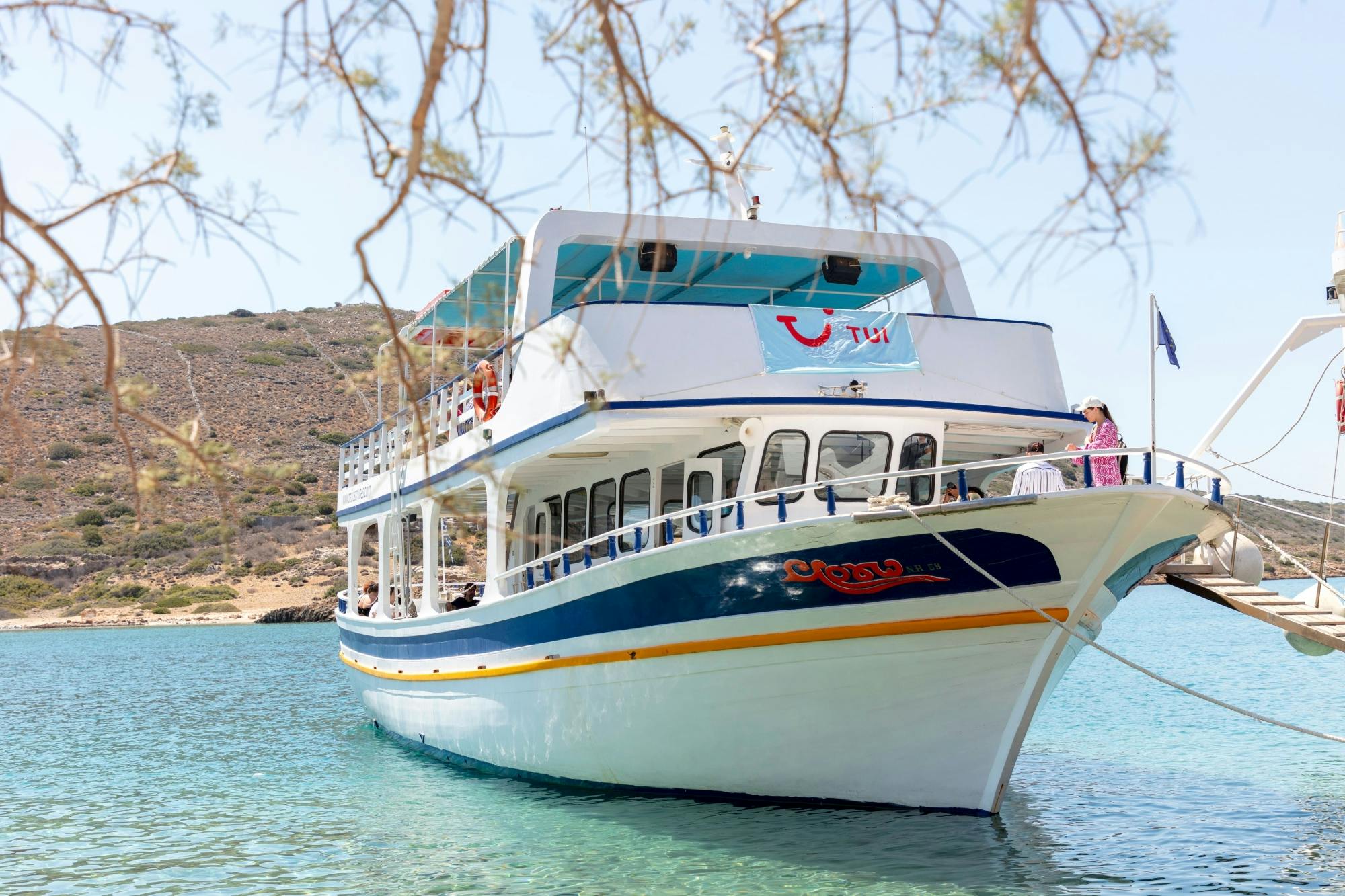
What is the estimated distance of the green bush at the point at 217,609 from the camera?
5141 cm

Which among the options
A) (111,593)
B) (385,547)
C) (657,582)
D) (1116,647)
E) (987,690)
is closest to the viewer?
(987,690)

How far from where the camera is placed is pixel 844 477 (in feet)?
34.4

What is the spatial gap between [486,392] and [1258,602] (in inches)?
303

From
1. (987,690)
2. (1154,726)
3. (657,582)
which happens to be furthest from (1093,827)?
(1154,726)

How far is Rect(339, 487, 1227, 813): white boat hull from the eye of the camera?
889 centimetres

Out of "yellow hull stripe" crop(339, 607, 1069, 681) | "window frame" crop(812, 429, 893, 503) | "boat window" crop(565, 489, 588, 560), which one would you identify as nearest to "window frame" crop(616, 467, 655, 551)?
"boat window" crop(565, 489, 588, 560)

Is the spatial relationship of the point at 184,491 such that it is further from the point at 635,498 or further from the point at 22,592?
the point at 635,498

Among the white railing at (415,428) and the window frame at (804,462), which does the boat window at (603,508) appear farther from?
the window frame at (804,462)

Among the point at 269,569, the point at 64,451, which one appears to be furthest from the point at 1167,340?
the point at 64,451

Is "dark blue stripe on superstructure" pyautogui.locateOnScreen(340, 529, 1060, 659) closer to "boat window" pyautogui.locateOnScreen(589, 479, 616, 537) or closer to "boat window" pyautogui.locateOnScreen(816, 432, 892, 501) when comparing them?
"boat window" pyautogui.locateOnScreen(816, 432, 892, 501)

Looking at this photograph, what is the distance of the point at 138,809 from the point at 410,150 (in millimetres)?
11413

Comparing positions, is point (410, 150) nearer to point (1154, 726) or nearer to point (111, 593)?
point (1154, 726)

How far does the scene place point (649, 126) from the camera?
3.83m

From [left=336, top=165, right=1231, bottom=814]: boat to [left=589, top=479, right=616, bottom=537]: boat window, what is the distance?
0.04 m
